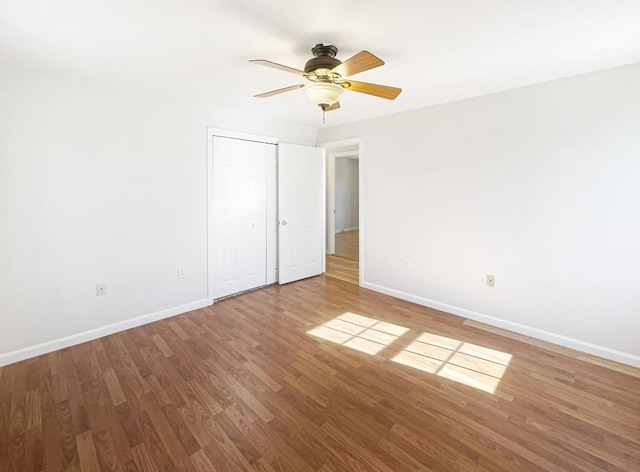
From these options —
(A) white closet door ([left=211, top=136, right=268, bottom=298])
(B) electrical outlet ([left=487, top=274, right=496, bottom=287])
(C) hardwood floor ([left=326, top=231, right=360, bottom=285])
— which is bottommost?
(C) hardwood floor ([left=326, top=231, right=360, bottom=285])

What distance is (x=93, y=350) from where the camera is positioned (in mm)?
2553

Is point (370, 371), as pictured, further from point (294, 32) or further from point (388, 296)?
point (294, 32)

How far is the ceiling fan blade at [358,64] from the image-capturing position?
157 centimetres

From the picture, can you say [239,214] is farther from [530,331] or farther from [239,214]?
[530,331]

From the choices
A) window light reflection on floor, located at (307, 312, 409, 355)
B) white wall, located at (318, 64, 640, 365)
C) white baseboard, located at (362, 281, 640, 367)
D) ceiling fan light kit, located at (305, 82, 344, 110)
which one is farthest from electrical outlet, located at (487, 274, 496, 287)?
ceiling fan light kit, located at (305, 82, 344, 110)

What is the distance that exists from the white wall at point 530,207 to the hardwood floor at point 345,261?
1079 mm

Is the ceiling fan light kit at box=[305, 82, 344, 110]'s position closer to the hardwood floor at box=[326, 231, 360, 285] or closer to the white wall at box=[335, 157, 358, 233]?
the hardwood floor at box=[326, 231, 360, 285]

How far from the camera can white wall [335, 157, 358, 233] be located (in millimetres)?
8797

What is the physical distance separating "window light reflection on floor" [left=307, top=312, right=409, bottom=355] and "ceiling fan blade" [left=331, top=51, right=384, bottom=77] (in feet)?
7.05

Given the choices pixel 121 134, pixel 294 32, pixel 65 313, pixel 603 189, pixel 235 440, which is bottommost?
pixel 235 440

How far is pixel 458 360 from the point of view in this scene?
240 centimetres

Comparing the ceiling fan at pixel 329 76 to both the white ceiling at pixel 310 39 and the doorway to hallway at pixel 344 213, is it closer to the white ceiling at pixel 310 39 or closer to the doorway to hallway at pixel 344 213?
the white ceiling at pixel 310 39

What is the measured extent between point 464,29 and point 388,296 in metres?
2.93

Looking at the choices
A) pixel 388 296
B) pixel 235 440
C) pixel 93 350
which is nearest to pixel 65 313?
pixel 93 350
